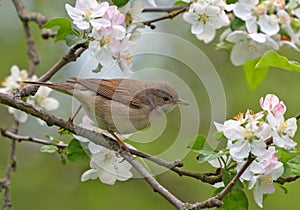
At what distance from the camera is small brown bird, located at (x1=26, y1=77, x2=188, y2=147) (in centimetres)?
281

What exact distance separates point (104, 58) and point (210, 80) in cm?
119

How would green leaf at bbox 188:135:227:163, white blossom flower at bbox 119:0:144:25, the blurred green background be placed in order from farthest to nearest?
the blurred green background, white blossom flower at bbox 119:0:144:25, green leaf at bbox 188:135:227:163

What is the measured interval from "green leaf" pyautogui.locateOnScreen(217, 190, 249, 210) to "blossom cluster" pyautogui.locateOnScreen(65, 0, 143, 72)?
0.77m

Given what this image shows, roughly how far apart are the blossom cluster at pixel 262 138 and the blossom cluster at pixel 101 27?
24.0 inches

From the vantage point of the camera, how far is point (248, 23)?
3068mm

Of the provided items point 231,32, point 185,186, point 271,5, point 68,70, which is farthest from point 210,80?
point 185,186

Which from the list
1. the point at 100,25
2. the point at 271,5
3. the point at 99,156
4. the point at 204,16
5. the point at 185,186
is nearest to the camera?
the point at 100,25

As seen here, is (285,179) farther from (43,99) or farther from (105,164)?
(43,99)

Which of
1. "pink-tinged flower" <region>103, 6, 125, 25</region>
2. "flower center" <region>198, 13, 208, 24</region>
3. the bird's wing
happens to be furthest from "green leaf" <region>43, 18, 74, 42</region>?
"flower center" <region>198, 13, 208, 24</region>

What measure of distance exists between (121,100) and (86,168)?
9.05ft

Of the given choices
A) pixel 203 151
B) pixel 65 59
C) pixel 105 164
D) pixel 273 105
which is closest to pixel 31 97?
pixel 65 59

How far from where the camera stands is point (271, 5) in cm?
317

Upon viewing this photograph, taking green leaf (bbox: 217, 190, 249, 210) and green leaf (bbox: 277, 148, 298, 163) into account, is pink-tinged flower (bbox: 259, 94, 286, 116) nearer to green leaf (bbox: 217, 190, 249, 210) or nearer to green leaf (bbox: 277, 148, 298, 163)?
green leaf (bbox: 277, 148, 298, 163)

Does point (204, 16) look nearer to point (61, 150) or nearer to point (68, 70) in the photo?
point (61, 150)
